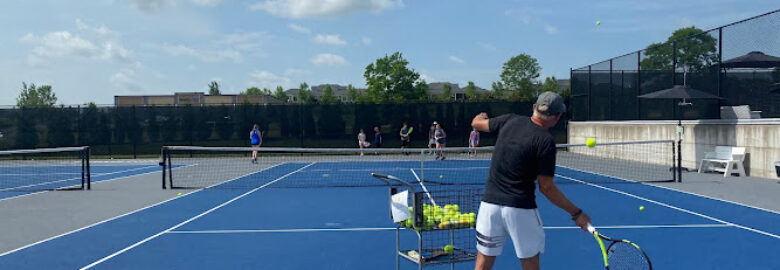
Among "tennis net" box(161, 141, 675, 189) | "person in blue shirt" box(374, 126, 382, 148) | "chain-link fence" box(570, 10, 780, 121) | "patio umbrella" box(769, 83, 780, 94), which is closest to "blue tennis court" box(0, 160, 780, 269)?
"tennis net" box(161, 141, 675, 189)

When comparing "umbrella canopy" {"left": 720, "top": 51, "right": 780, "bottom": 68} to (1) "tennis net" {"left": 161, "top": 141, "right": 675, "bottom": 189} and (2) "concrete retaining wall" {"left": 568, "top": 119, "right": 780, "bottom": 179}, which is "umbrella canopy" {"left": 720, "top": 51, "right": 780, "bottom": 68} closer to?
(2) "concrete retaining wall" {"left": 568, "top": 119, "right": 780, "bottom": 179}

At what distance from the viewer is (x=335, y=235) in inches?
294

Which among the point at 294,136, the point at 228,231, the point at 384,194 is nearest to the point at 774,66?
the point at 384,194

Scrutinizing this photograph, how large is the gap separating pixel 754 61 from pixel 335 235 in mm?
12176

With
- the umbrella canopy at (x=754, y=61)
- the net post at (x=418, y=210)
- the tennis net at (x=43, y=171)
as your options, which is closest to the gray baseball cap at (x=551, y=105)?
the net post at (x=418, y=210)

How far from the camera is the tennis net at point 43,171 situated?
13.0 meters

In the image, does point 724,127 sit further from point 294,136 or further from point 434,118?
point 294,136

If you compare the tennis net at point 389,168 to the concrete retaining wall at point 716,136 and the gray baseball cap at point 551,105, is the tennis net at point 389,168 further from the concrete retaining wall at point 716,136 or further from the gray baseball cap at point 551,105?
the gray baseball cap at point 551,105

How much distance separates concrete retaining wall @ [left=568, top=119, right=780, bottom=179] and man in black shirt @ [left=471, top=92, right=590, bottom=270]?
493 inches

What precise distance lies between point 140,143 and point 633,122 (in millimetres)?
20241

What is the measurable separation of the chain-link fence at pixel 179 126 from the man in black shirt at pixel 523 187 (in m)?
22.2

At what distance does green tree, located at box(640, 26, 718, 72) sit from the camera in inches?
647

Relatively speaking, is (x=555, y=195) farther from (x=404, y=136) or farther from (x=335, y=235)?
(x=404, y=136)

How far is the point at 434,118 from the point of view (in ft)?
86.1
